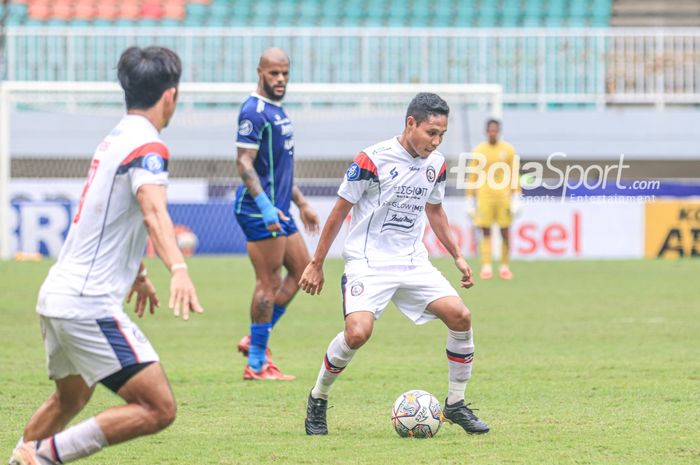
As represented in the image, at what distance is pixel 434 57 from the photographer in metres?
25.4

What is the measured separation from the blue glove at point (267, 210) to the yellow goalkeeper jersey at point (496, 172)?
10.4 m

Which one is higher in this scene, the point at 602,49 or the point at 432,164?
the point at 602,49

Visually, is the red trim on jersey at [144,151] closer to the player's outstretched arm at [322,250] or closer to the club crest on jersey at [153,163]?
the club crest on jersey at [153,163]

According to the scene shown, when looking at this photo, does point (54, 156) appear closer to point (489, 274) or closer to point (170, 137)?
point (170, 137)

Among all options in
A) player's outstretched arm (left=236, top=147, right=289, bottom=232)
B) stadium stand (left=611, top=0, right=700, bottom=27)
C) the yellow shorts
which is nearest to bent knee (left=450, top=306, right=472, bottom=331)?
→ player's outstretched arm (left=236, top=147, right=289, bottom=232)

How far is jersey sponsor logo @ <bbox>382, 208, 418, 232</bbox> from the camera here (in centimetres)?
682

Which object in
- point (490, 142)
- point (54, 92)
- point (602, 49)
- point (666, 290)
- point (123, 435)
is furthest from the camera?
point (602, 49)

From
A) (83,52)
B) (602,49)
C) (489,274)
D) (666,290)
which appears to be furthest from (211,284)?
(602,49)

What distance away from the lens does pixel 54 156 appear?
2472 centimetres

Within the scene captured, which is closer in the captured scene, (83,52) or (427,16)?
(83,52)

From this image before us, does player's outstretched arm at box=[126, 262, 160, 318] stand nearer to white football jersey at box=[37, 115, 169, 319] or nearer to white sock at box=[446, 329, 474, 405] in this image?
white football jersey at box=[37, 115, 169, 319]

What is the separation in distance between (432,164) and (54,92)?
17.8 metres

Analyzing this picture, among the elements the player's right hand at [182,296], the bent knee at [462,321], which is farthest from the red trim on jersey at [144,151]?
the bent knee at [462,321]

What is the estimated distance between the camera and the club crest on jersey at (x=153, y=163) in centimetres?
459
